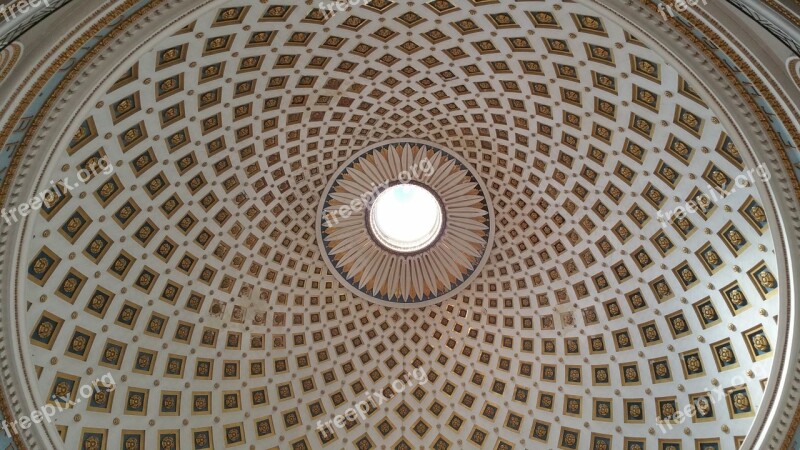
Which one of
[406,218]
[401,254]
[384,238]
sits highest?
[406,218]

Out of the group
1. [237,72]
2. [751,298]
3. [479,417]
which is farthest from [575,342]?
[237,72]

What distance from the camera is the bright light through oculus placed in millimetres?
32281

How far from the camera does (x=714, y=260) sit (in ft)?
74.1

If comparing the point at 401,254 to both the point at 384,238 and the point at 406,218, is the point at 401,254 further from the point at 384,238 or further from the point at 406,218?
the point at 406,218

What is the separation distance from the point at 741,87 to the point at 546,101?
916 centimetres

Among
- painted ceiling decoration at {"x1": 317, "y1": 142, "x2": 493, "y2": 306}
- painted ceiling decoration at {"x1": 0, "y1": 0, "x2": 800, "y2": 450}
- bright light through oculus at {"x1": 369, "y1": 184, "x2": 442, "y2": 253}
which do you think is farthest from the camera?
bright light through oculus at {"x1": 369, "y1": 184, "x2": 442, "y2": 253}

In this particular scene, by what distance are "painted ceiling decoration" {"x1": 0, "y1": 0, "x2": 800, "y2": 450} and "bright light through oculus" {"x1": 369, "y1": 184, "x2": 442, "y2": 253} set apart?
2.04 feet

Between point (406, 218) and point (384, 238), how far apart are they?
3.25 metres

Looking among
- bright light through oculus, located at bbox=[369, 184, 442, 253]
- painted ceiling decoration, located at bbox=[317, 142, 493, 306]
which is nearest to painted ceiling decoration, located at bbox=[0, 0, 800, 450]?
painted ceiling decoration, located at bbox=[317, 142, 493, 306]

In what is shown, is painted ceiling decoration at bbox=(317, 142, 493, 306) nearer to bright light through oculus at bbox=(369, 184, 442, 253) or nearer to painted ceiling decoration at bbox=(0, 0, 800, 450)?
painted ceiling decoration at bbox=(0, 0, 800, 450)

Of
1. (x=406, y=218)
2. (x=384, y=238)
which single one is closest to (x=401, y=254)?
(x=384, y=238)

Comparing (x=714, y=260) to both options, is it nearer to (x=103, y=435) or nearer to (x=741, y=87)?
(x=741, y=87)

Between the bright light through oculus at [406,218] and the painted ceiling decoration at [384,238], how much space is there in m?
0.62

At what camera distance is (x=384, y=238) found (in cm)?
3266
